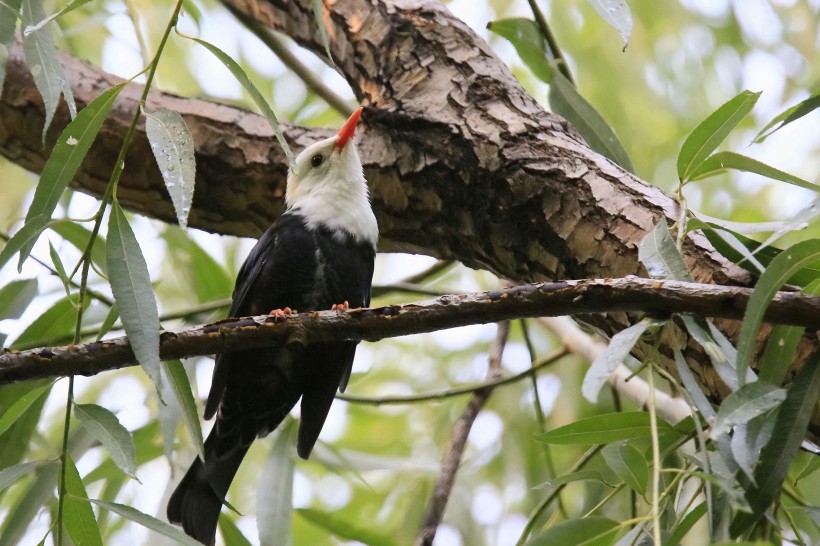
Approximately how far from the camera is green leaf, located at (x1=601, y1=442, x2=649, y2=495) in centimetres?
159

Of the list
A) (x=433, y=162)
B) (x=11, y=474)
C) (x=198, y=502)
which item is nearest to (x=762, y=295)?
(x=433, y=162)

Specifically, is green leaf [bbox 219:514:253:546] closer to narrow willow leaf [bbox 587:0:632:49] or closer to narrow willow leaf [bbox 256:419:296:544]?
narrow willow leaf [bbox 256:419:296:544]

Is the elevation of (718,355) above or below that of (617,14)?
below

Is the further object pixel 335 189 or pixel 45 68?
pixel 335 189

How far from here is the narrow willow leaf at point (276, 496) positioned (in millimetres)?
2449

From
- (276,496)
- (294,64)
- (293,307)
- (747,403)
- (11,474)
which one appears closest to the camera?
(747,403)

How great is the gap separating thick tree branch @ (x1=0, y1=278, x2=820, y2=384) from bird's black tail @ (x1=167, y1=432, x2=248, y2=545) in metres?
0.88

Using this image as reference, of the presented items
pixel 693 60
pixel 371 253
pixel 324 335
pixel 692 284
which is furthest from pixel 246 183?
pixel 693 60

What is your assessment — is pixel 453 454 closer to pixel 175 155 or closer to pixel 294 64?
pixel 175 155

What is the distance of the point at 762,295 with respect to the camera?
1452mm

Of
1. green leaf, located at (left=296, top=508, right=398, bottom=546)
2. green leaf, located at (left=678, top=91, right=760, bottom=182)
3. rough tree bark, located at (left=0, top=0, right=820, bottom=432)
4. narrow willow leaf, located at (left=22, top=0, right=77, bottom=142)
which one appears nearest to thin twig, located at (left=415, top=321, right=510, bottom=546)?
green leaf, located at (left=296, top=508, right=398, bottom=546)

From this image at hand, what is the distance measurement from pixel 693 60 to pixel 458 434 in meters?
2.26

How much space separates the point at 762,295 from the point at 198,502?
1.80 metres

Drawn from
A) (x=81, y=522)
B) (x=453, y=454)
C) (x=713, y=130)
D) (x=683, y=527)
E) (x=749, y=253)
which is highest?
(x=713, y=130)
